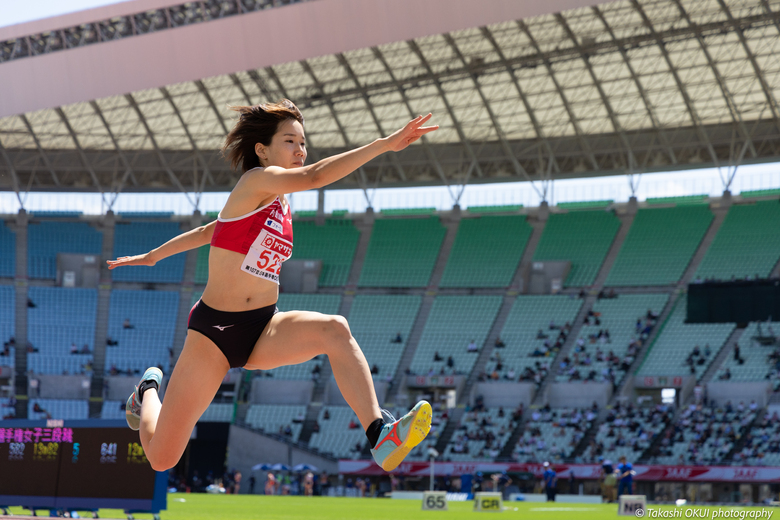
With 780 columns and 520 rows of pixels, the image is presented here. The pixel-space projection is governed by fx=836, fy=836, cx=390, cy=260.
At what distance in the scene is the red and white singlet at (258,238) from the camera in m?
5.42

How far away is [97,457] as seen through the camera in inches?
598

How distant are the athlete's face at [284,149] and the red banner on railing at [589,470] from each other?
104 feet

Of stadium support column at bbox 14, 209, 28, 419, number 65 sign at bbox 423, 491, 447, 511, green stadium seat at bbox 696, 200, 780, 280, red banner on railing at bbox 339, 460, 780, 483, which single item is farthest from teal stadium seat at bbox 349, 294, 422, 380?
number 65 sign at bbox 423, 491, 447, 511

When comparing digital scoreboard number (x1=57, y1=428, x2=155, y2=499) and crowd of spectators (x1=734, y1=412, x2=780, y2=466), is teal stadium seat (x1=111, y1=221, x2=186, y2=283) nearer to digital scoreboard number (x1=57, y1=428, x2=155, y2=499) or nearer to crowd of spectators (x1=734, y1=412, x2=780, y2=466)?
crowd of spectators (x1=734, y1=412, x2=780, y2=466)

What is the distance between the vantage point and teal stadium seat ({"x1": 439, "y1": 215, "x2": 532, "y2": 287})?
4888cm

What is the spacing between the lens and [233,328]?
551 centimetres

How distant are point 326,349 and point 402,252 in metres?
45.8

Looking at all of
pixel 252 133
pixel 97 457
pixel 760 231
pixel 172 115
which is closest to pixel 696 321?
pixel 760 231

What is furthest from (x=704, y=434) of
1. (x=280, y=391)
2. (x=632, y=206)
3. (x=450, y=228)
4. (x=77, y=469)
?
(x=77, y=469)

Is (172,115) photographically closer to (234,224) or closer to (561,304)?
(561,304)

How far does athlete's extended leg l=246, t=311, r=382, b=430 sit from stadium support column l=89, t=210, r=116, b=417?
4279 cm

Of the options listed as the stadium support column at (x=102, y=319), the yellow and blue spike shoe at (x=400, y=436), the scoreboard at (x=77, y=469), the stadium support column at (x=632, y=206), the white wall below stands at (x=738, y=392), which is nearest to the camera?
the yellow and blue spike shoe at (x=400, y=436)

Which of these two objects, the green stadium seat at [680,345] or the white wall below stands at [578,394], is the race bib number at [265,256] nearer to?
the white wall below stands at [578,394]

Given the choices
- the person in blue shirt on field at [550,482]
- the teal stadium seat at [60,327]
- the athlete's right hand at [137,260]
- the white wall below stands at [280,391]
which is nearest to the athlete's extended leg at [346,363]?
the athlete's right hand at [137,260]
